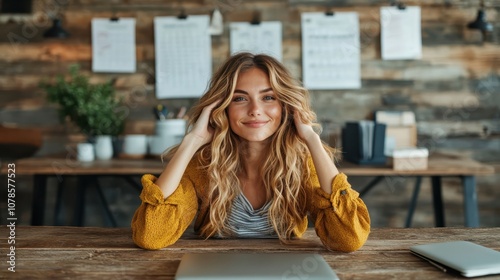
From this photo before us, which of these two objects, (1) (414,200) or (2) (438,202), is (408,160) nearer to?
(2) (438,202)

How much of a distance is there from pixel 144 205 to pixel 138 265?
1.14 feet

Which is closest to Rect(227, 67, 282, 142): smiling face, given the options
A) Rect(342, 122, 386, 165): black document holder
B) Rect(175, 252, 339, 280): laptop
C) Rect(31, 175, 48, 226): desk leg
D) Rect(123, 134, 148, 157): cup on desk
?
Rect(175, 252, 339, 280): laptop

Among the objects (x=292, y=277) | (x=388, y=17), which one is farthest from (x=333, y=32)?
(x=292, y=277)

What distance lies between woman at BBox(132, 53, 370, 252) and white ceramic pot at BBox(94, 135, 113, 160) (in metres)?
1.36

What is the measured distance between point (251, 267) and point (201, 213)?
0.62 metres

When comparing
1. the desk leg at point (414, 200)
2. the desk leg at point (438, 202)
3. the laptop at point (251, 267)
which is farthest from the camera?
the desk leg at point (414, 200)

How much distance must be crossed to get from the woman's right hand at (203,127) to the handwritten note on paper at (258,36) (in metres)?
1.72

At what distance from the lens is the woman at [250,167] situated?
151 cm

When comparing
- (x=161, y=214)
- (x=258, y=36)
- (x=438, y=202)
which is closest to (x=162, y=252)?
(x=161, y=214)

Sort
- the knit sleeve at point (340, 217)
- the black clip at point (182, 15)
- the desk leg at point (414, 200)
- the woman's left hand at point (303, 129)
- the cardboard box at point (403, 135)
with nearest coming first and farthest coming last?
the knit sleeve at point (340, 217), the woman's left hand at point (303, 129), the cardboard box at point (403, 135), the desk leg at point (414, 200), the black clip at point (182, 15)

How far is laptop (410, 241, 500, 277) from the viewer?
105cm

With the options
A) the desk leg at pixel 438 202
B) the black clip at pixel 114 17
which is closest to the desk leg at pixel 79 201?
the black clip at pixel 114 17

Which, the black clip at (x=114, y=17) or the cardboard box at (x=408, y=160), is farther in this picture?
the black clip at (x=114, y=17)

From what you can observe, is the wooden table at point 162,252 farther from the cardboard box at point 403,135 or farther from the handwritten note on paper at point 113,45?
the handwritten note on paper at point 113,45
